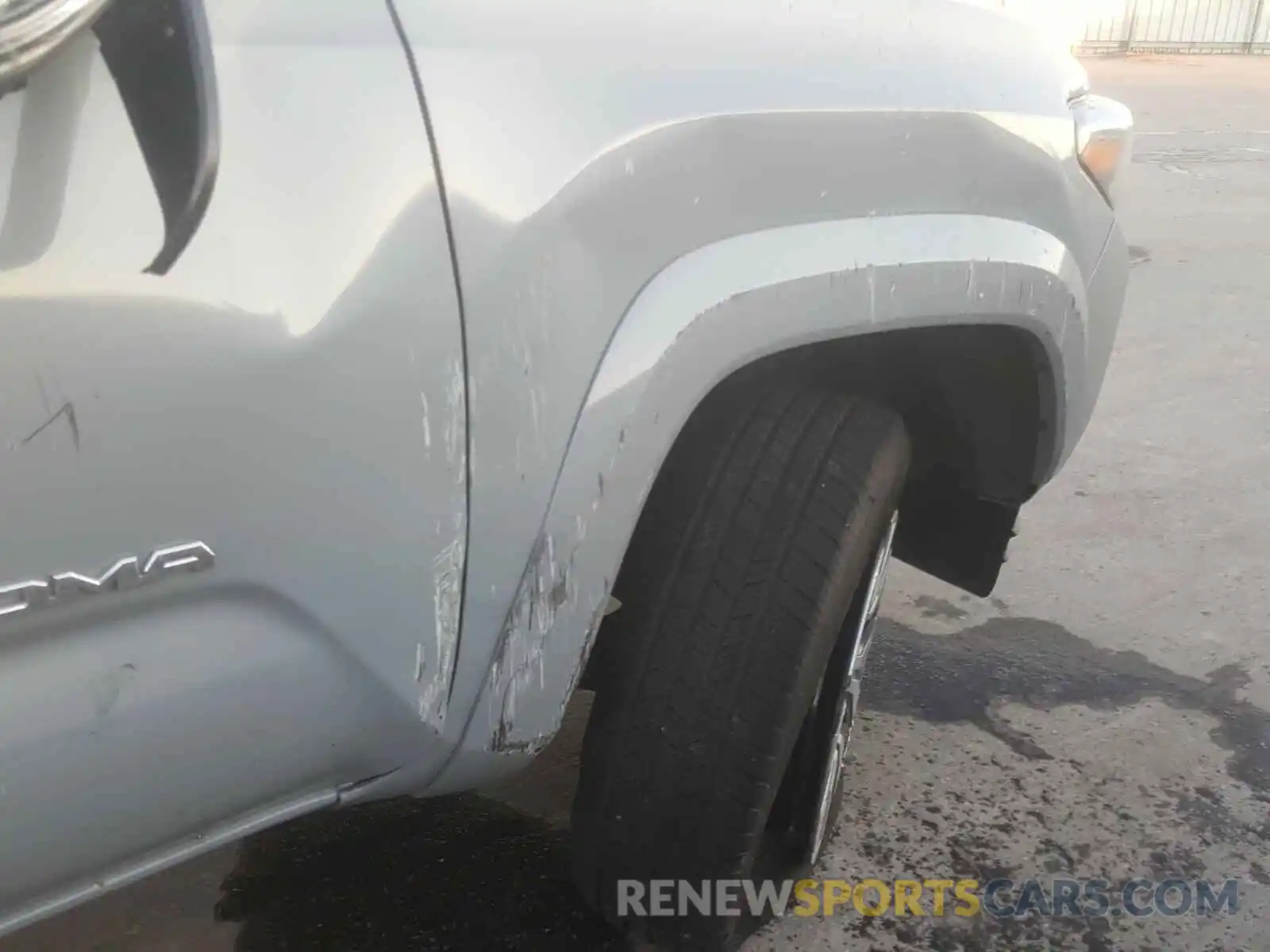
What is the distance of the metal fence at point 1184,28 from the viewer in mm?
18547

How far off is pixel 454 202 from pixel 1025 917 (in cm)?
152

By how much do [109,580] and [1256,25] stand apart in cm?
2248

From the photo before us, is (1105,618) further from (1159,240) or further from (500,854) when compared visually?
(1159,240)

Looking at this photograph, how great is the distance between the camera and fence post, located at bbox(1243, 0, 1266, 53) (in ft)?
62.0

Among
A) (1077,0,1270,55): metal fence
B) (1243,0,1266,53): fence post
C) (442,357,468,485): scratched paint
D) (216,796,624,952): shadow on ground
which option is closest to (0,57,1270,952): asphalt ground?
(216,796,624,952): shadow on ground

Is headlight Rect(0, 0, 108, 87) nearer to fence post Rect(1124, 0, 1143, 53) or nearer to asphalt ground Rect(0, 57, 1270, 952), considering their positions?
asphalt ground Rect(0, 57, 1270, 952)

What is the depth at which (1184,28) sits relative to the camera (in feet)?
62.3

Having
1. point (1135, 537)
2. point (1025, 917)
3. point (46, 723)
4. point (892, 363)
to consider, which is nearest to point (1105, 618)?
point (1135, 537)

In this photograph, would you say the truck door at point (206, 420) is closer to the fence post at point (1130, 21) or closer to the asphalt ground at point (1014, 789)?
the asphalt ground at point (1014, 789)

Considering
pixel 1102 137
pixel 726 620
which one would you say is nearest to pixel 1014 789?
pixel 726 620

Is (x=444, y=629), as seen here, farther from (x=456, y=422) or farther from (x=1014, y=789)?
(x=1014, y=789)

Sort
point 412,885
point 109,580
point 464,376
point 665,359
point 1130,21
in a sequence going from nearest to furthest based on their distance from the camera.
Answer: point 109,580 < point 464,376 < point 665,359 < point 412,885 < point 1130,21

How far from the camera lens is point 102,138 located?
0.84 meters

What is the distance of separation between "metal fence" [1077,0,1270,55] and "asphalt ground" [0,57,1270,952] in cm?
1742
